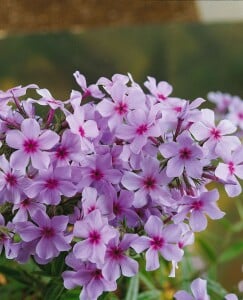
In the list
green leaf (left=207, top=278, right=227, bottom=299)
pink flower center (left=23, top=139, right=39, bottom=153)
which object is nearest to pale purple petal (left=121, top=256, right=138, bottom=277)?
pink flower center (left=23, top=139, right=39, bottom=153)

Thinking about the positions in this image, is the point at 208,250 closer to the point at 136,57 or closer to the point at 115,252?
the point at 115,252

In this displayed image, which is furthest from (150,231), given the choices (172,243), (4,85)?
(4,85)

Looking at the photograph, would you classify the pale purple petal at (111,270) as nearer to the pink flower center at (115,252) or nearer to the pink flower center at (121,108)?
the pink flower center at (115,252)

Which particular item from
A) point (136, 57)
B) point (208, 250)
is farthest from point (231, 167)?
point (136, 57)

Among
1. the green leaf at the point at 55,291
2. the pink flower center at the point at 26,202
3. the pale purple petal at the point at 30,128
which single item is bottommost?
the green leaf at the point at 55,291

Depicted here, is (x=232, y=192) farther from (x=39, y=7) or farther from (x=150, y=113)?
(x=39, y=7)

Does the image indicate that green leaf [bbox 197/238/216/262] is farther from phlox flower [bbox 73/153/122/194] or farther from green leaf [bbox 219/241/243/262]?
phlox flower [bbox 73/153/122/194]

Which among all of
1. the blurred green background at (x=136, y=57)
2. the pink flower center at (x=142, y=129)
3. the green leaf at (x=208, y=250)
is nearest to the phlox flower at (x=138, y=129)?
the pink flower center at (x=142, y=129)
